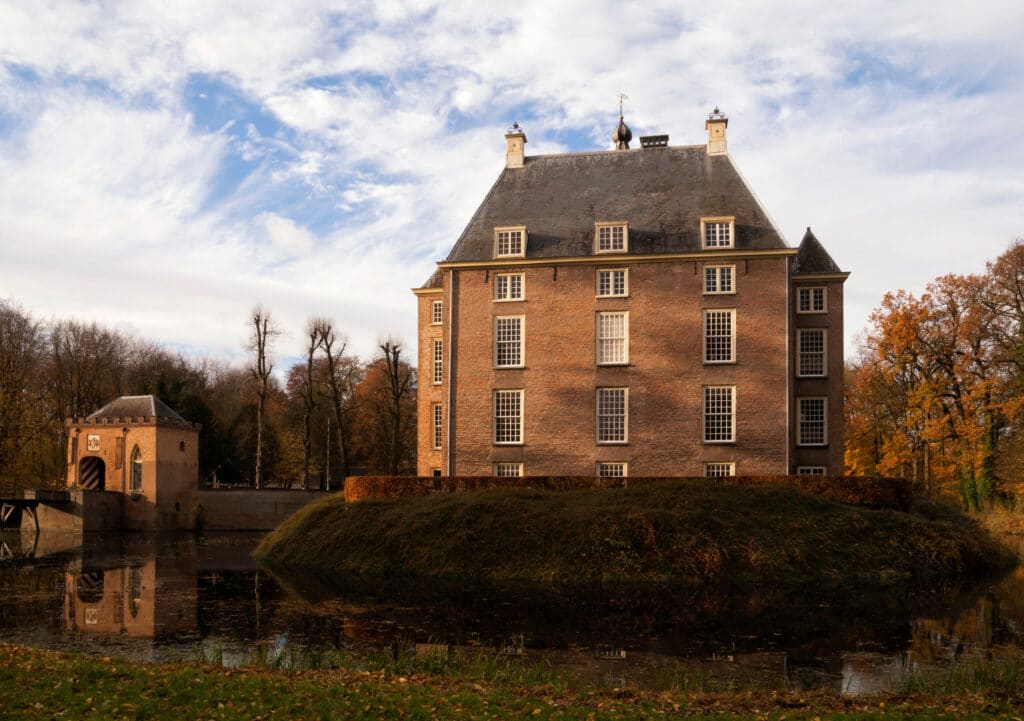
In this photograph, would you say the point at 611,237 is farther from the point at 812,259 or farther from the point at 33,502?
the point at 33,502

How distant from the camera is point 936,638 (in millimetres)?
14914

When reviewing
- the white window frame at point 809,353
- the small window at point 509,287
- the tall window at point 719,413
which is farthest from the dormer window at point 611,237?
the white window frame at point 809,353

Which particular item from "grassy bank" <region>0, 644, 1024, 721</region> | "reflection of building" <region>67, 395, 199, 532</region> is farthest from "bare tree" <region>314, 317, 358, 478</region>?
"grassy bank" <region>0, 644, 1024, 721</region>

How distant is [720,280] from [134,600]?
70.8 feet

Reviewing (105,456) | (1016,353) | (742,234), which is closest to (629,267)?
(742,234)


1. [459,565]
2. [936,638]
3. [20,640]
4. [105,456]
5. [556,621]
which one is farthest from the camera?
[105,456]

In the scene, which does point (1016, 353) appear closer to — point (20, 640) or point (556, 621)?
point (556, 621)

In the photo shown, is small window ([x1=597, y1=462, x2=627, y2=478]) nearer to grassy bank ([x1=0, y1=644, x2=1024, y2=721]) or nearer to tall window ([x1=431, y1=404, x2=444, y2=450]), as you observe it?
tall window ([x1=431, y1=404, x2=444, y2=450])

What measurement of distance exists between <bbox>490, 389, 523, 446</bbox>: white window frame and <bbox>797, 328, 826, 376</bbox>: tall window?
1038 centimetres

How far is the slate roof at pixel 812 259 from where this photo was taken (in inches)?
1262

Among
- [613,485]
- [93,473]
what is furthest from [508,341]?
[93,473]

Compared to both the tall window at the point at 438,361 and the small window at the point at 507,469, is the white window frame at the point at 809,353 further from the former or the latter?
the tall window at the point at 438,361

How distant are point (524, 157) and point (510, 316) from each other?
7.41 m

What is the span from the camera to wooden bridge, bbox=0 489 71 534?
40781 mm
